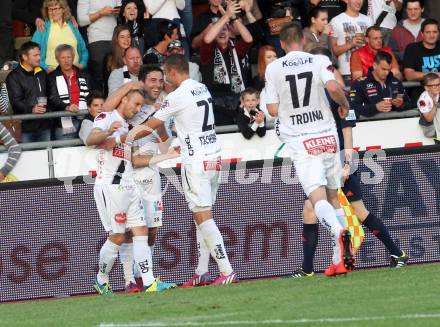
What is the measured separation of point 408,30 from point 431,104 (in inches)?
101

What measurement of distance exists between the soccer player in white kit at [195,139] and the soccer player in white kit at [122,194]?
1.36 ft

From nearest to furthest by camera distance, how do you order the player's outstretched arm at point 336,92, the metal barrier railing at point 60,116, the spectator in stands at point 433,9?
the player's outstretched arm at point 336,92, the metal barrier railing at point 60,116, the spectator in stands at point 433,9

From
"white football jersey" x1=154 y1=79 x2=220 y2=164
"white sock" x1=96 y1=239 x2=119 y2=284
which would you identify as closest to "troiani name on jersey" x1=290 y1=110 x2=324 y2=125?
"white football jersey" x1=154 y1=79 x2=220 y2=164

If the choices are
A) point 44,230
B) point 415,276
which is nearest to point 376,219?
point 415,276

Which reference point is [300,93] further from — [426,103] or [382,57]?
[382,57]

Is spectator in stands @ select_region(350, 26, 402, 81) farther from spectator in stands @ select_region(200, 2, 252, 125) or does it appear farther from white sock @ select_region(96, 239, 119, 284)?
white sock @ select_region(96, 239, 119, 284)

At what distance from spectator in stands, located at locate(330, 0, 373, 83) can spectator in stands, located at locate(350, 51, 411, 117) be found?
40.9 inches

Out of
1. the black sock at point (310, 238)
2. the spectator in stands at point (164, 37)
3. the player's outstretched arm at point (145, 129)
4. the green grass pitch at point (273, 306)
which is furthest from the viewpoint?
the spectator in stands at point (164, 37)

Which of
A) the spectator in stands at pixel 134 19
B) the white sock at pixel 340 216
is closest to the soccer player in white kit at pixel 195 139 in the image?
the white sock at pixel 340 216

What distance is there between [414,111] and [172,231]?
12.9 ft

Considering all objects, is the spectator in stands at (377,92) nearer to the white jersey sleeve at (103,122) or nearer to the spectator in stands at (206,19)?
the spectator in stands at (206,19)

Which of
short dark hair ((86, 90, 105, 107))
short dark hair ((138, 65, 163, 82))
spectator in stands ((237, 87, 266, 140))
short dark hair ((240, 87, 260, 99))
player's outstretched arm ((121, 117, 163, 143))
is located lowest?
spectator in stands ((237, 87, 266, 140))

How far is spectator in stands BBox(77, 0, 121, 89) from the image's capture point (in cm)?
1820

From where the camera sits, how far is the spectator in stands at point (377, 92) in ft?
55.8
